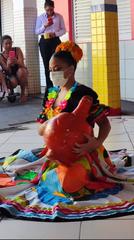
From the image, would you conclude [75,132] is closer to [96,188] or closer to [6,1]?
[96,188]

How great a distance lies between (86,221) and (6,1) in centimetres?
804

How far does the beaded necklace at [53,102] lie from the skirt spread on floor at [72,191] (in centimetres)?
30

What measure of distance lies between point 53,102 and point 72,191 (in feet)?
1.97

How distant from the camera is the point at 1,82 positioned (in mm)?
7363

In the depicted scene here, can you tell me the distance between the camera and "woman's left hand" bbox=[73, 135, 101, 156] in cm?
242

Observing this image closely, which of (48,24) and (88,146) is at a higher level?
(48,24)

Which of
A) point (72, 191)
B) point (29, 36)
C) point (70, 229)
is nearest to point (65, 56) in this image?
point (72, 191)

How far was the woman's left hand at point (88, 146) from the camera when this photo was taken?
95.2 inches

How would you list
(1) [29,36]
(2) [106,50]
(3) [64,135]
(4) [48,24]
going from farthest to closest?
1. (1) [29,36]
2. (4) [48,24]
3. (2) [106,50]
4. (3) [64,135]

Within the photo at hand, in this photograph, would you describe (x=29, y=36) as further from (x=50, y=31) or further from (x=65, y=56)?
(x=65, y=56)

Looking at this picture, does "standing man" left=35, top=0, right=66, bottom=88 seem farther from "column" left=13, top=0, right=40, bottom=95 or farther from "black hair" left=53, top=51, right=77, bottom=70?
"black hair" left=53, top=51, right=77, bottom=70

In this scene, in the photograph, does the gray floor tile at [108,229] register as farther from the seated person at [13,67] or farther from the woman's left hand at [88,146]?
Result: the seated person at [13,67]

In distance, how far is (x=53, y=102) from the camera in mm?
2744

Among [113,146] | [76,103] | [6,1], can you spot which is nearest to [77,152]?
[76,103]
